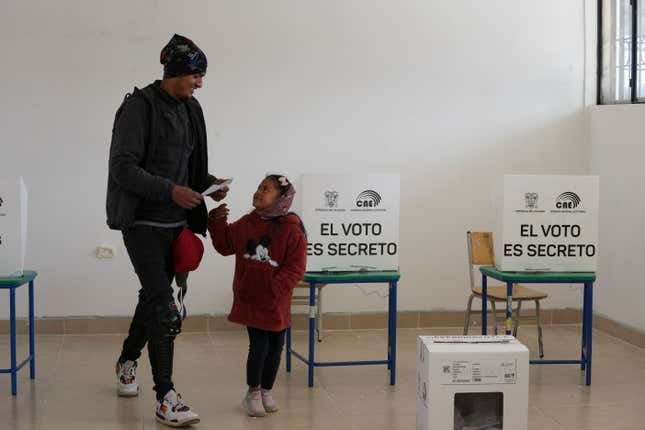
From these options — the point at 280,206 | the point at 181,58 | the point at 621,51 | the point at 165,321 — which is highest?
the point at 621,51

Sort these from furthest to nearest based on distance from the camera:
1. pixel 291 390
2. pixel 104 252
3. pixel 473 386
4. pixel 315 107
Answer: pixel 315 107
pixel 104 252
pixel 291 390
pixel 473 386

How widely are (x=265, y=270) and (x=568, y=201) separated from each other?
1696mm

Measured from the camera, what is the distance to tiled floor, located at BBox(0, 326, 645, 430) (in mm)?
4074

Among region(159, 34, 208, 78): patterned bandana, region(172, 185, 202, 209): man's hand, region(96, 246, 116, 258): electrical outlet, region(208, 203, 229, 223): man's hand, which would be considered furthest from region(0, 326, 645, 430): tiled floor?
region(159, 34, 208, 78): patterned bandana

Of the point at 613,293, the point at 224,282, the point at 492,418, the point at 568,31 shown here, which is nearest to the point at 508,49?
the point at 568,31

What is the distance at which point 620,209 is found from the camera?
5898 millimetres

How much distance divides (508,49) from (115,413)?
12.1 feet

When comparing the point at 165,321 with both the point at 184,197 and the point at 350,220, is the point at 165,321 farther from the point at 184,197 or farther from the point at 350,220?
the point at 350,220

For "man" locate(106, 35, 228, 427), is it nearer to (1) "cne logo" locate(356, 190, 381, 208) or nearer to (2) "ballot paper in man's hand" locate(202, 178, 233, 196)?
(2) "ballot paper in man's hand" locate(202, 178, 233, 196)

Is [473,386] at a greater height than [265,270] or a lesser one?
lesser

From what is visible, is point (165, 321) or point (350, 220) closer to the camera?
point (165, 321)

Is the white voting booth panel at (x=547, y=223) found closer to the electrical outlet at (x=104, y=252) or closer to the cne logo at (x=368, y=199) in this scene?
the cne logo at (x=368, y=199)

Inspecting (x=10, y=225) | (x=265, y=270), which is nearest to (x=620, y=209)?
(x=265, y=270)

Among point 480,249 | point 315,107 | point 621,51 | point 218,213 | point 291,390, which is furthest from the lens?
point 621,51
